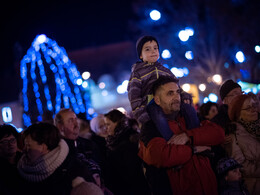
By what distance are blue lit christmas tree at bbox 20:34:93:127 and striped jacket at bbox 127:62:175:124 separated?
30.0 feet

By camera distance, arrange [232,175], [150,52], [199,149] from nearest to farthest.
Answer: [199,149], [232,175], [150,52]

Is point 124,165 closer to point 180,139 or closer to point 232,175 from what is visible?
point 232,175

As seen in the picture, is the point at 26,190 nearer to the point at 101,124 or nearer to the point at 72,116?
the point at 72,116

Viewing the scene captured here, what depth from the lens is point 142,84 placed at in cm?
368

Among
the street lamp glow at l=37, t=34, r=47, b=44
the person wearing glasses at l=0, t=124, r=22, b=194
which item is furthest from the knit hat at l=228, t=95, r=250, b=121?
the street lamp glow at l=37, t=34, r=47, b=44

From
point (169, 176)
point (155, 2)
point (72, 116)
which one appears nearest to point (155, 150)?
point (169, 176)

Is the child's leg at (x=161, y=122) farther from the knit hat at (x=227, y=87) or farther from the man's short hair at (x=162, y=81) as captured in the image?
the knit hat at (x=227, y=87)

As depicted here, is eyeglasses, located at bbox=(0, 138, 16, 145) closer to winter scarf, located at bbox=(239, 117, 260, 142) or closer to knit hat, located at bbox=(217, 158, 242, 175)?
knit hat, located at bbox=(217, 158, 242, 175)

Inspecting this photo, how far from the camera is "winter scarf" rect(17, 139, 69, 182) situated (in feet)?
9.00

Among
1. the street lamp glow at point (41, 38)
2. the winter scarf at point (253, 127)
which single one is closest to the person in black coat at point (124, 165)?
the winter scarf at point (253, 127)

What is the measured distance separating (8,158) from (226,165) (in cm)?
271

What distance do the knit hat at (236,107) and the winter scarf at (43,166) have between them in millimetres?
2403

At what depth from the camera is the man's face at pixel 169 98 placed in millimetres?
3002

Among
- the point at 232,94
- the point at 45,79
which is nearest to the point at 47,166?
the point at 232,94
